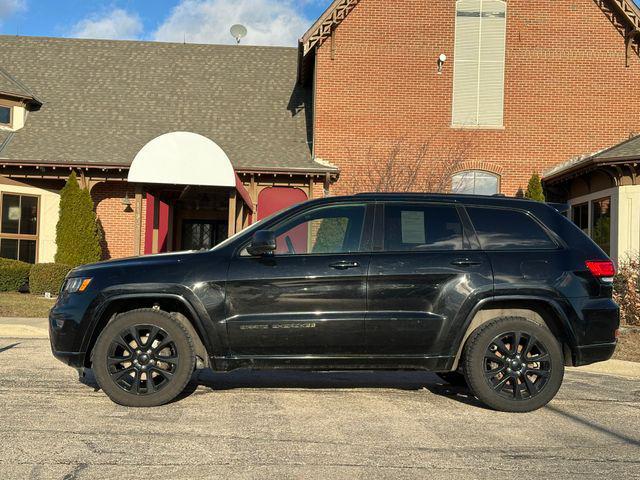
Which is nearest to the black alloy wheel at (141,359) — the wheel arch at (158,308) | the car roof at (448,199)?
the wheel arch at (158,308)

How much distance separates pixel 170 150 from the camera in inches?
580

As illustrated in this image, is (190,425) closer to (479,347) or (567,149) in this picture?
(479,347)

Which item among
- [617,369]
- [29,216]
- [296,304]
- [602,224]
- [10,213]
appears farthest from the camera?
[29,216]

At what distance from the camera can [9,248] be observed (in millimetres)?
18422

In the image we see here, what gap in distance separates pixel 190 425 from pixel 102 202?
49.0 feet

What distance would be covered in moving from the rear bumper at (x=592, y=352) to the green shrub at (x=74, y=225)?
1396 centimetres

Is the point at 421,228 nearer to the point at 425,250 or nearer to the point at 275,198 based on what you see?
the point at 425,250

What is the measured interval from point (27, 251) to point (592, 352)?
52.5ft

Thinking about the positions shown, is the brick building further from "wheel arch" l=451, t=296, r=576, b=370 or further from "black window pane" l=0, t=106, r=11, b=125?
"wheel arch" l=451, t=296, r=576, b=370

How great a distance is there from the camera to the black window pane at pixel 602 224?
15333mm

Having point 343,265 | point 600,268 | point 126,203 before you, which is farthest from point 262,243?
point 126,203

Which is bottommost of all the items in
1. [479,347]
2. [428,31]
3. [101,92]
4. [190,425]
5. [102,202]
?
[190,425]

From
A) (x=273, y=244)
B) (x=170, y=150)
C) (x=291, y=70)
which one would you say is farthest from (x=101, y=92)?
(x=273, y=244)

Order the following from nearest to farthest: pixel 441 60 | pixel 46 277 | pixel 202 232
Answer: pixel 46 277, pixel 441 60, pixel 202 232
